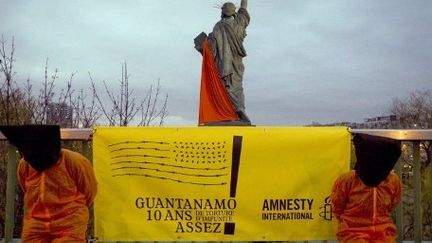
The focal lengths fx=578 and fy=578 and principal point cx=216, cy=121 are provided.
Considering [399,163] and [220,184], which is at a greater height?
[399,163]

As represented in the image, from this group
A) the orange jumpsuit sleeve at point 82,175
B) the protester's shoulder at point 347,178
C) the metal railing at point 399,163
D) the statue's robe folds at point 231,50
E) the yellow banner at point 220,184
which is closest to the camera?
the orange jumpsuit sleeve at point 82,175

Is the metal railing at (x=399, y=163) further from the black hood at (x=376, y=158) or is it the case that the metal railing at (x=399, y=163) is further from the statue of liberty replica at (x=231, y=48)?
the statue of liberty replica at (x=231, y=48)

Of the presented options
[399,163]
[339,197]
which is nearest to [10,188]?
[339,197]

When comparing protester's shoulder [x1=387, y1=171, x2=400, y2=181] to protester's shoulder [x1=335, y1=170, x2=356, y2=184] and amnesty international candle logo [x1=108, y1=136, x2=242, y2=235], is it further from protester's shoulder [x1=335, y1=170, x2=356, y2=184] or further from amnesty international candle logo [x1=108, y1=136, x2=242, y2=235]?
amnesty international candle logo [x1=108, y1=136, x2=242, y2=235]

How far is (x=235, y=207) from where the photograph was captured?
198 inches

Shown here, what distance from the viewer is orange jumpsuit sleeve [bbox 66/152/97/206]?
14.4 ft

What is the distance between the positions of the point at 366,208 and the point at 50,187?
2.38m

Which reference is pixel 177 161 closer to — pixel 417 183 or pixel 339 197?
pixel 339 197

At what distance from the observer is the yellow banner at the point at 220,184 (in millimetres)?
5020

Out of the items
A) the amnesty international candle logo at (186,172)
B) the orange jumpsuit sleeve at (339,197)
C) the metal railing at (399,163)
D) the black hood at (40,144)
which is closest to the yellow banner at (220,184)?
the amnesty international candle logo at (186,172)

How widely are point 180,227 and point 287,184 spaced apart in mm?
1003

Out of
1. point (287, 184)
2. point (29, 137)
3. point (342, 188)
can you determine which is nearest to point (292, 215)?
point (287, 184)

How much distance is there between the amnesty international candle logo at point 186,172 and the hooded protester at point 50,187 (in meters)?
0.73

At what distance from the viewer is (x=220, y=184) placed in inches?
198
